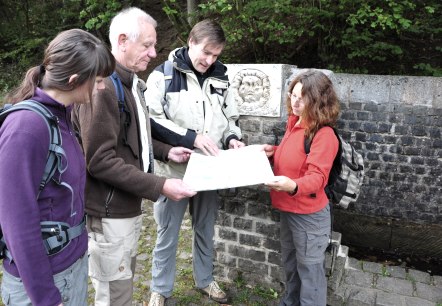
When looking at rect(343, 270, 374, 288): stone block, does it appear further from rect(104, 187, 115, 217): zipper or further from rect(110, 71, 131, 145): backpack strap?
rect(110, 71, 131, 145): backpack strap

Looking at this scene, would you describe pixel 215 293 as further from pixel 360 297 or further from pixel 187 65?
pixel 187 65

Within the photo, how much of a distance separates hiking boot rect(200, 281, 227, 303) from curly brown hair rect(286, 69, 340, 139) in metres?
1.69

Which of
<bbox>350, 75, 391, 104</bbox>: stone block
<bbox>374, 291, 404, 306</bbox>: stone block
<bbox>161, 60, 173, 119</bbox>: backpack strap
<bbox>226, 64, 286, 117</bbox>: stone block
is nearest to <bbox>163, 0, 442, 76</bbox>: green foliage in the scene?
<bbox>350, 75, 391, 104</bbox>: stone block

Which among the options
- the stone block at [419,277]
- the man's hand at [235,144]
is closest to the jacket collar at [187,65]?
the man's hand at [235,144]

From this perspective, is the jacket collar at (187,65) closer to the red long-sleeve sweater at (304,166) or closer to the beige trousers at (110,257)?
the red long-sleeve sweater at (304,166)

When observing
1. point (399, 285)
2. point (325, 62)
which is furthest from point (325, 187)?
point (325, 62)

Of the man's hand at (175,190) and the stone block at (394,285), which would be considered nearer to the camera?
the man's hand at (175,190)

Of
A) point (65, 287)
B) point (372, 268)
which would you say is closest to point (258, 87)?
point (65, 287)

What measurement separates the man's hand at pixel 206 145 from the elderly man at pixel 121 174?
47cm

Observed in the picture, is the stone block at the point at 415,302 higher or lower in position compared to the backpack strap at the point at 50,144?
lower

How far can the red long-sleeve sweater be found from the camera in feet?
7.72

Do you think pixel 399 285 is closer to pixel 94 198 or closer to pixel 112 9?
pixel 94 198

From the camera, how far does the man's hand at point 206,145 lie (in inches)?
105

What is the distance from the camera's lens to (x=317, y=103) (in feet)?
8.01
